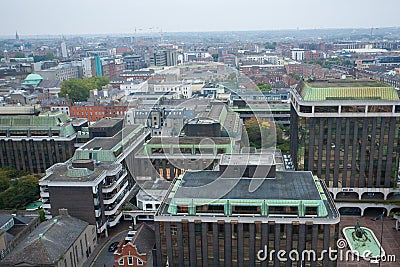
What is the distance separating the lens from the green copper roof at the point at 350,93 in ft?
189

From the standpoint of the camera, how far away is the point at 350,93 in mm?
58469

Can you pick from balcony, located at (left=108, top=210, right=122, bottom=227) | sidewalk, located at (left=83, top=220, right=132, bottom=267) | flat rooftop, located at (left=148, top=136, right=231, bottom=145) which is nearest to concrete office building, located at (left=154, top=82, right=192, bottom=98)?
flat rooftop, located at (left=148, top=136, right=231, bottom=145)

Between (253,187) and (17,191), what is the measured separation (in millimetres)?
42811

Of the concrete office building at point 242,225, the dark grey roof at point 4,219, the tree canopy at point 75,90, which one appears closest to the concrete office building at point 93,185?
the dark grey roof at point 4,219

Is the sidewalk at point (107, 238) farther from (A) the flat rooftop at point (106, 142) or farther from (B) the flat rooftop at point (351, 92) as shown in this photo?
(B) the flat rooftop at point (351, 92)

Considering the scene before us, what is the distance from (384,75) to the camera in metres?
149

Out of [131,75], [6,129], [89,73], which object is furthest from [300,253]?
[89,73]

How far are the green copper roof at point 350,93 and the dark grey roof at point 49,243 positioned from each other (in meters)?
38.4

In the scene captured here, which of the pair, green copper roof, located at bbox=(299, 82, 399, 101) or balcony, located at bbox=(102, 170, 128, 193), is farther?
green copper roof, located at bbox=(299, 82, 399, 101)

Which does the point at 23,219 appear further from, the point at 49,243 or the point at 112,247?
the point at 112,247

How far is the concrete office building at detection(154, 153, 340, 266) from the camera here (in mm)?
38406

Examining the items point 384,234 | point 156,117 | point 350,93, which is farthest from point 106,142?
point 384,234

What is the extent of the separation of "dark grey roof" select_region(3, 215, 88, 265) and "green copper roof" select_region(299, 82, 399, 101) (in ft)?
126

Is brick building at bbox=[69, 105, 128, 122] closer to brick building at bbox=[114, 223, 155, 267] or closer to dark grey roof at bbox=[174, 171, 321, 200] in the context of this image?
brick building at bbox=[114, 223, 155, 267]
